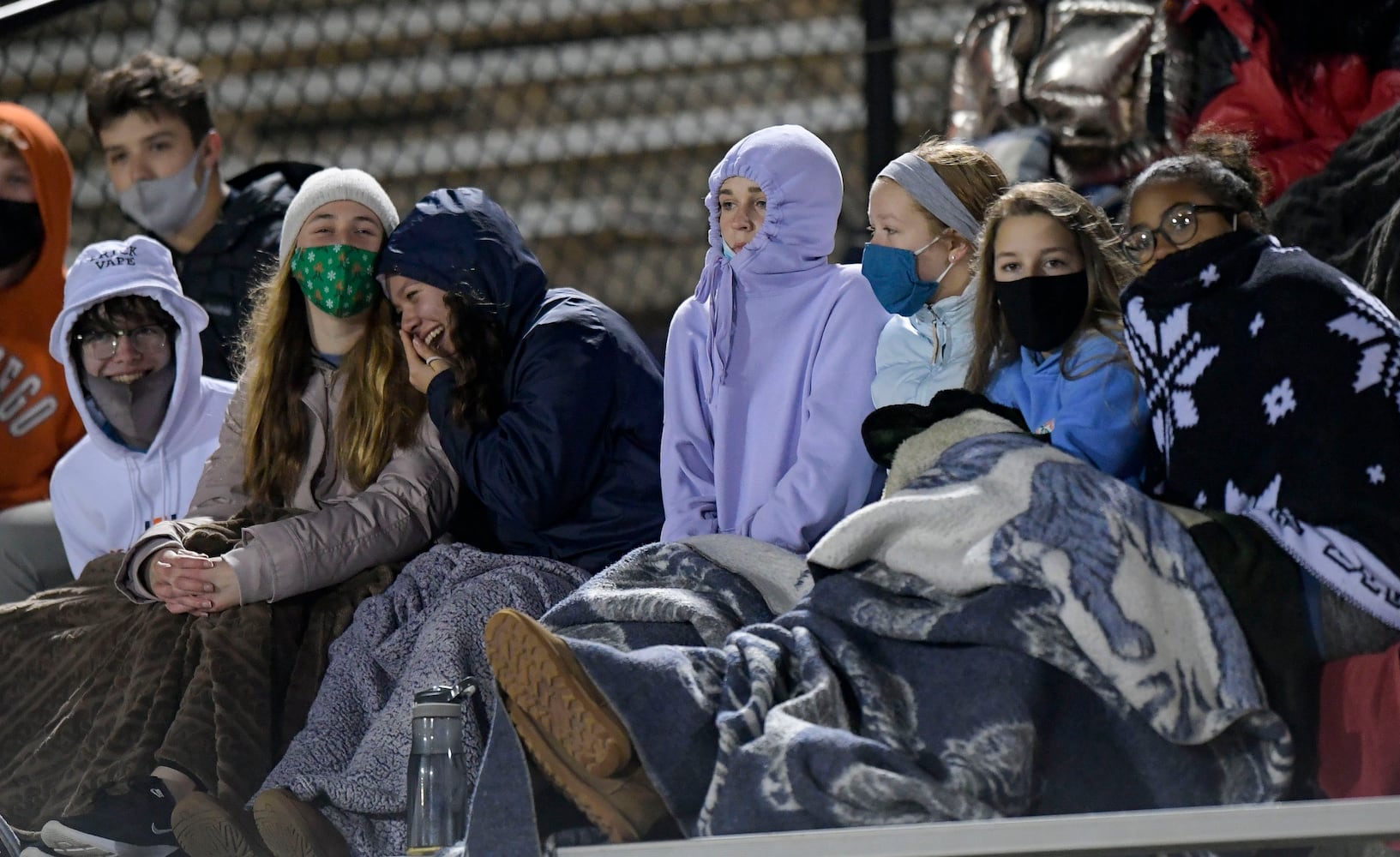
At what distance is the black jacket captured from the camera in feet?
12.9

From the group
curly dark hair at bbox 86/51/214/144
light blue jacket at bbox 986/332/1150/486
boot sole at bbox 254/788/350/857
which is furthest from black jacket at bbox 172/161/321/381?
light blue jacket at bbox 986/332/1150/486

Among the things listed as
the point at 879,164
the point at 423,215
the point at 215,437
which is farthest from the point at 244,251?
the point at 879,164

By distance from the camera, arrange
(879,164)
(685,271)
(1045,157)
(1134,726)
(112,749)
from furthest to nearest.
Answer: (685,271) < (879,164) < (1045,157) < (112,749) < (1134,726)

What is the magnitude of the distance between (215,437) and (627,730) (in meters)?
1.56

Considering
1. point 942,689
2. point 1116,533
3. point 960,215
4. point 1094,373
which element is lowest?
point 942,689

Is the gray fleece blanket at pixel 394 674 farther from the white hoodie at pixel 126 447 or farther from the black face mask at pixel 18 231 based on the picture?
the black face mask at pixel 18 231

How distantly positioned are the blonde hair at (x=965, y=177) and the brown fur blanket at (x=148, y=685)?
1.06 m

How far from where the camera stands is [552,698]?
222 cm

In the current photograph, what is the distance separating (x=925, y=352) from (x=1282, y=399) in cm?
61

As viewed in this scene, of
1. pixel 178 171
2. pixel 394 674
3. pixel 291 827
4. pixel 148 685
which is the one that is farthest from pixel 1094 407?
pixel 178 171

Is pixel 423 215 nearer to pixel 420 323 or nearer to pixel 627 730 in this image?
pixel 420 323

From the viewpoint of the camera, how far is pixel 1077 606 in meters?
2.15

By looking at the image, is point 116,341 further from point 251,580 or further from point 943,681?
point 943,681

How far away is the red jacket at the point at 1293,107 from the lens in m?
3.59
